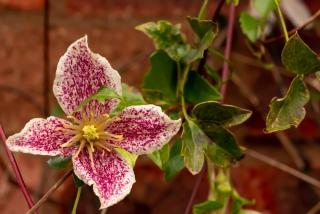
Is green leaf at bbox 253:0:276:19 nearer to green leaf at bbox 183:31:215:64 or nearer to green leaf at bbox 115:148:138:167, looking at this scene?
green leaf at bbox 183:31:215:64

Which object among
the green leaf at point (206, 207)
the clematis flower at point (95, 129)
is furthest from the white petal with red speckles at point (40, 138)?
the green leaf at point (206, 207)

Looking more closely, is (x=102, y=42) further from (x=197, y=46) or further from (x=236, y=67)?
(x=197, y=46)

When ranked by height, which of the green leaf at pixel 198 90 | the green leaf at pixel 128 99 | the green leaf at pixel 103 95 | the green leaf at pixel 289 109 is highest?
the green leaf at pixel 103 95

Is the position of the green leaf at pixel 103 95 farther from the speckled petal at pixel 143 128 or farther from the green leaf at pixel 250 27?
the green leaf at pixel 250 27

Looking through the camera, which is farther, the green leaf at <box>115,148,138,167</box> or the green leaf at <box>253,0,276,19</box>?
the green leaf at <box>253,0,276,19</box>

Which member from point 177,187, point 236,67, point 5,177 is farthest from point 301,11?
point 5,177

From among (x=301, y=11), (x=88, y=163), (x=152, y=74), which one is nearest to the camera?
(x=88, y=163)

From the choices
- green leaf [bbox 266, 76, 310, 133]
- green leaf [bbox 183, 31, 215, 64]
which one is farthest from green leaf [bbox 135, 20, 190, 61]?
green leaf [bbox 266, 76, 310, 133]
